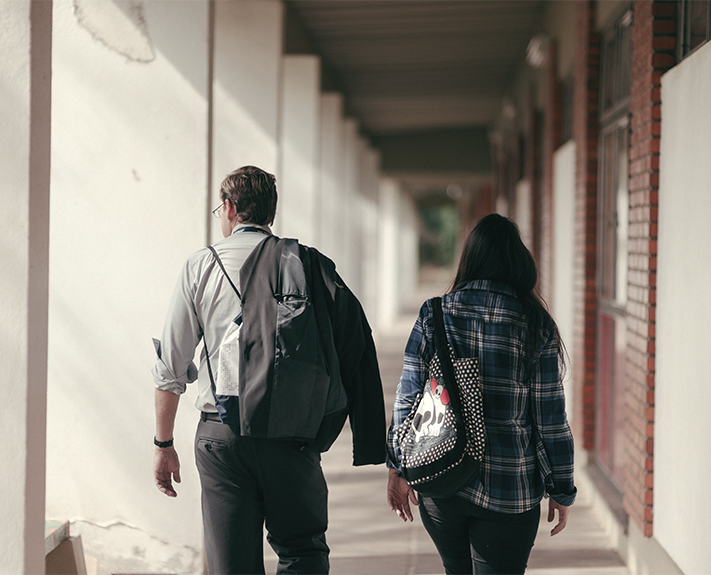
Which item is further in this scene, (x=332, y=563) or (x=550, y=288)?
(x=550, y=288)

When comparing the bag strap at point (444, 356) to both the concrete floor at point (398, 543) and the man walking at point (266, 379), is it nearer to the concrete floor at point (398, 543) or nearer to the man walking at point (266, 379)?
the man walking at point (266, 379)

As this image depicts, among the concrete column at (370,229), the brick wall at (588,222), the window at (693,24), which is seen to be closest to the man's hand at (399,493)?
the window at (693,24)

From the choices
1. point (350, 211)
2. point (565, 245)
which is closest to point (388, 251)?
point (350, 211)

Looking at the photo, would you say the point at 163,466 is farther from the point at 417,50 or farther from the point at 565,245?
the point at 417,50

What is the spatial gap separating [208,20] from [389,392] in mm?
7370

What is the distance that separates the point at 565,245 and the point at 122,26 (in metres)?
4.24

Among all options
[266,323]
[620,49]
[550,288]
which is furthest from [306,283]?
[550,288]

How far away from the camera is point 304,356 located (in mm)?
2516

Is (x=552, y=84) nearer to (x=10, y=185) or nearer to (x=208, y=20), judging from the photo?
(x=208, y=20)

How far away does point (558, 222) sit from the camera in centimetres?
723

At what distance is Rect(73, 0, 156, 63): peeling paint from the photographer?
4.05m

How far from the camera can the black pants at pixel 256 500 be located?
2551 mm

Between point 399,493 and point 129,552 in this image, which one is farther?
point 129,552

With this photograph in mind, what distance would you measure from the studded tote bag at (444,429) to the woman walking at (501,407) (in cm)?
4
